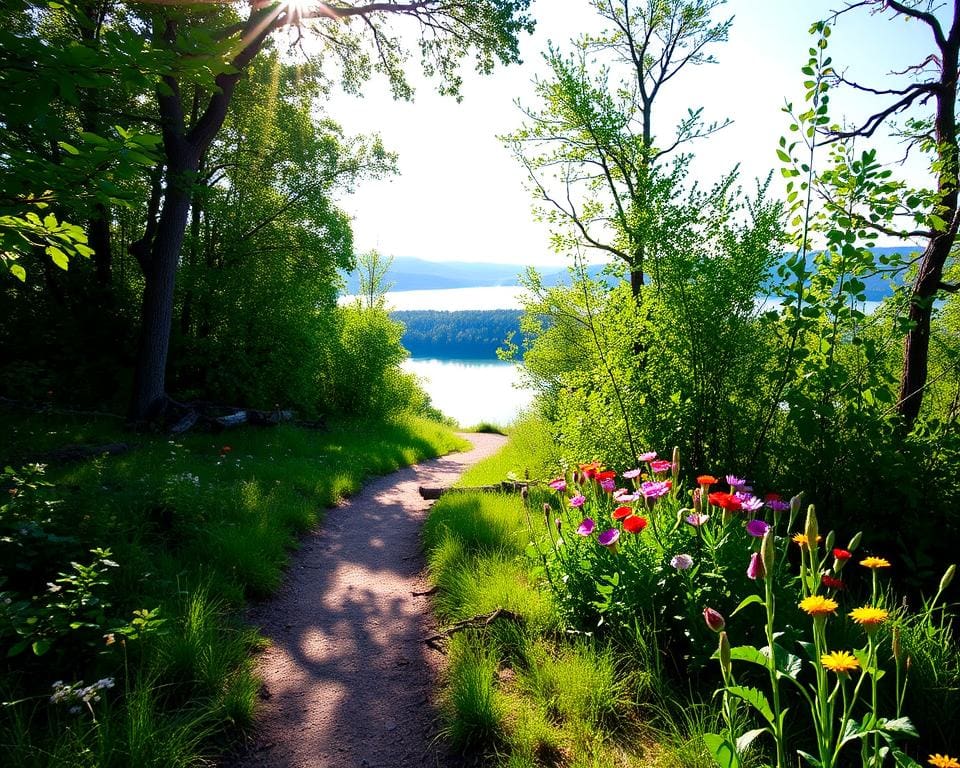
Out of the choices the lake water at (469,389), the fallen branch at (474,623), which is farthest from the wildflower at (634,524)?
the lake water at (469,389)

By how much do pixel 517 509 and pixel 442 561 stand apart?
3.68ft

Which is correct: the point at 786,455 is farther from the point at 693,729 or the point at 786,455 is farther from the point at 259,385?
the point at 259,385

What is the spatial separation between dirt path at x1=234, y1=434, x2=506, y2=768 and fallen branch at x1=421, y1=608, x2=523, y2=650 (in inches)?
3.6

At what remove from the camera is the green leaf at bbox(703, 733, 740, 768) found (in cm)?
141

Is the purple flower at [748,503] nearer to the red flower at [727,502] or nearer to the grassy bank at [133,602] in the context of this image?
the red flower at [727,502]

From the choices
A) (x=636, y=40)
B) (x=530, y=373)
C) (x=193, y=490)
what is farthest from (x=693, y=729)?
(x=636, y=40)

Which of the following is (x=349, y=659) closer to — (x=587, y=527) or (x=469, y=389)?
(x=587, y=527)

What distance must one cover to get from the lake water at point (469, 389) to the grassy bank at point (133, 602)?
1415 cm

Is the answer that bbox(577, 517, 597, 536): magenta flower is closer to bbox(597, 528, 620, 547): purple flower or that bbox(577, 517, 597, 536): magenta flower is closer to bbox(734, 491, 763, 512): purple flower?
bbox(597, 528, 620, 547): purple flower

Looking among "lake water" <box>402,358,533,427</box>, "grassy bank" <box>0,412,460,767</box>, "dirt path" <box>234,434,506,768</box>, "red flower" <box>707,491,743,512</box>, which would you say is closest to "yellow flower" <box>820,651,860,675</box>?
"red flower" <box>707,491,743,512</box>

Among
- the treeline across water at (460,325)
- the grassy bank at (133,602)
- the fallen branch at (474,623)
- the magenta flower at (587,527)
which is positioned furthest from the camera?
the treeline across water at (460,325)

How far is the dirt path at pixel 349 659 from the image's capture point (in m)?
2.58

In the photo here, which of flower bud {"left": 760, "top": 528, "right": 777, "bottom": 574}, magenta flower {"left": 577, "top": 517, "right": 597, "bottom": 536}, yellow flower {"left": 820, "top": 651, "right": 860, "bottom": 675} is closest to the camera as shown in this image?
yellow flower {"left": 820, "top": 651, "right": 860, "bottom": 675}

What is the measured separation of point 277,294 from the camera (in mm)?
10656
